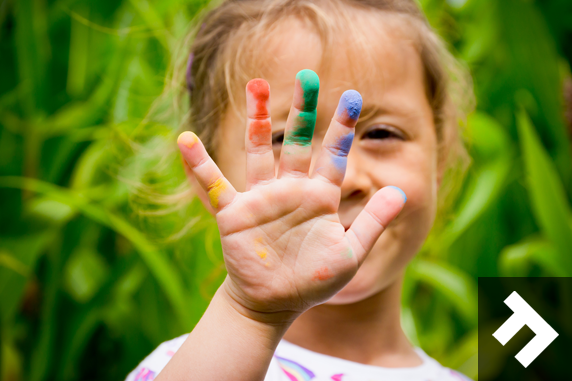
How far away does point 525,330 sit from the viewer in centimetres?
110

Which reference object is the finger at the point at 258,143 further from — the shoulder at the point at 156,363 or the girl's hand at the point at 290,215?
the shoulder at the point at 156,363

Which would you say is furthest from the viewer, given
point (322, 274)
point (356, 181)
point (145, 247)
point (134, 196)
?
point (134, 196)

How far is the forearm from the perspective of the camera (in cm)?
45

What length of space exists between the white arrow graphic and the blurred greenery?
0.29ft

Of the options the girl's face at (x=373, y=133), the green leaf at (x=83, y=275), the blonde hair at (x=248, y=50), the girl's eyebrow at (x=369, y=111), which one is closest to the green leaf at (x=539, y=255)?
the blonde hair at (x=248, y=50)

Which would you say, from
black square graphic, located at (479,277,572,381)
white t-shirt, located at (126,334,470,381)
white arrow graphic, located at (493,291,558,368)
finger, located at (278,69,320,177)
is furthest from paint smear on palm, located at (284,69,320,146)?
black square graphic, located at (479,277,572,381)

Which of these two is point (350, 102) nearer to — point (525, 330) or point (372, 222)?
point (372, 222)

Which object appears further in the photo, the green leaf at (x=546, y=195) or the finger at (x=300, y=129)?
the green leaf at (x=546, y=195)

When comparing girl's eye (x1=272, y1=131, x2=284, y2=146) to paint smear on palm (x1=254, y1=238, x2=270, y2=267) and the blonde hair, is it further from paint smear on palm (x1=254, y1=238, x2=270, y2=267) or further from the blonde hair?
paint smear on palm (x1=254, y1=238, x2=270, y2=267)

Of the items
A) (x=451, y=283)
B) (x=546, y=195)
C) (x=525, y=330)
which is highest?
(x=546, y=195)

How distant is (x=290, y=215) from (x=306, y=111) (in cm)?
9

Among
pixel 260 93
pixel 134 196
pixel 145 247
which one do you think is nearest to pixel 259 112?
pixel 260 93

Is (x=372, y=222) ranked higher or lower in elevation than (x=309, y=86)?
lower

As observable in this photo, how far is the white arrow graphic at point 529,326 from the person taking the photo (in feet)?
3.05
